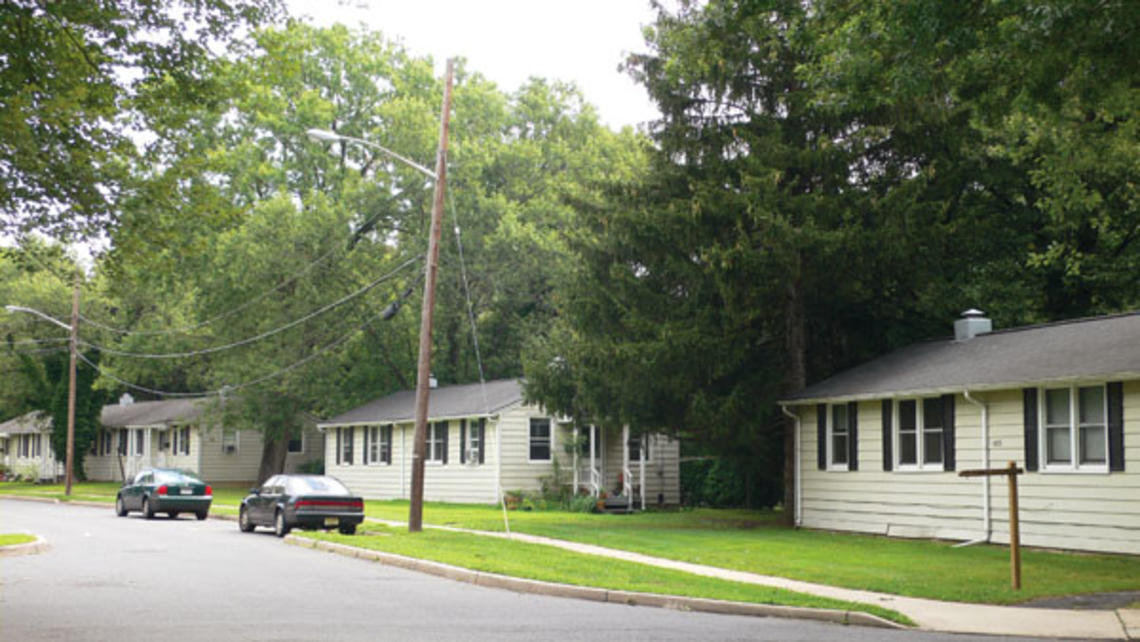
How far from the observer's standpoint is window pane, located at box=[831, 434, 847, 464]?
26.6 m

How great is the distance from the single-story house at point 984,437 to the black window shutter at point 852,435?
24mm

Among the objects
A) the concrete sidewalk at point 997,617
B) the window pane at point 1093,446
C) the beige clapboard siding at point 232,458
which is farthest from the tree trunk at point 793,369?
the beige clapboard siding at point 232,458

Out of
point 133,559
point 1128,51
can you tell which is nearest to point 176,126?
point 133,559

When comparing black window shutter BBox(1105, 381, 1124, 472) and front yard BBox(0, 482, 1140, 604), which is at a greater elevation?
black window shutter BBox(1105, 381, 1124, 472)

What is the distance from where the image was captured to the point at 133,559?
2027 cm

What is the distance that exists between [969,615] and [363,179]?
150ft

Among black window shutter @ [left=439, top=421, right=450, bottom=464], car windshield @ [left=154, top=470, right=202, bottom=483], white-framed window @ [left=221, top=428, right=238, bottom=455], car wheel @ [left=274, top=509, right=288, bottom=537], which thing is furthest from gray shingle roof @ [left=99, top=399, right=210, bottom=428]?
car wheel @ [left=274, top=509, right=288, bottom=537]

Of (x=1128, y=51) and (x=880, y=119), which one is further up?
(x=880, y=119)

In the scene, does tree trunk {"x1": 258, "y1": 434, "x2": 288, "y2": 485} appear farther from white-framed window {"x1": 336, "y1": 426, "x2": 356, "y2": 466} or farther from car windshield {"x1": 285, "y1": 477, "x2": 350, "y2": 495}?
car windshield {"x1": 285, "y1": 477, "x2": 350, "y2": 495}

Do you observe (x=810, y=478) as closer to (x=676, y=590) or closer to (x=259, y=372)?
(x=676, y=590)

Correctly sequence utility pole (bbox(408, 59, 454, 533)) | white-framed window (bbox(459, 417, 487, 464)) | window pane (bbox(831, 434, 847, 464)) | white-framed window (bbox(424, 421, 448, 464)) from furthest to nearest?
white-framed window (bbox(424, 421, 448, 464)) → white-framed window (bbox(459, 417, 487, 464)) → window pane (bbox(831, 434, 847, 464)) → utility pole (bbox(408, 59, 454, 533))

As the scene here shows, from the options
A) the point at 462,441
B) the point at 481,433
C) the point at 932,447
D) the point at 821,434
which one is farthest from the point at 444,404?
the point at 932,447

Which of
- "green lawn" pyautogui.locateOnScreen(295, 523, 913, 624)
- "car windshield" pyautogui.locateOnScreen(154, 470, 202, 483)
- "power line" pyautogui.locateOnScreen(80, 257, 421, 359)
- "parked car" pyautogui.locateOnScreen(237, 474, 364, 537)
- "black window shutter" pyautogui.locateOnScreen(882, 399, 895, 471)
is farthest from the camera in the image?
"power line" pyautogui.locateOnScreen(80, 257, 421, 359)

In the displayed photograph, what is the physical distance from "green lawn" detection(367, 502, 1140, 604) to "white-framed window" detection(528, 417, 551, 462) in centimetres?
860
